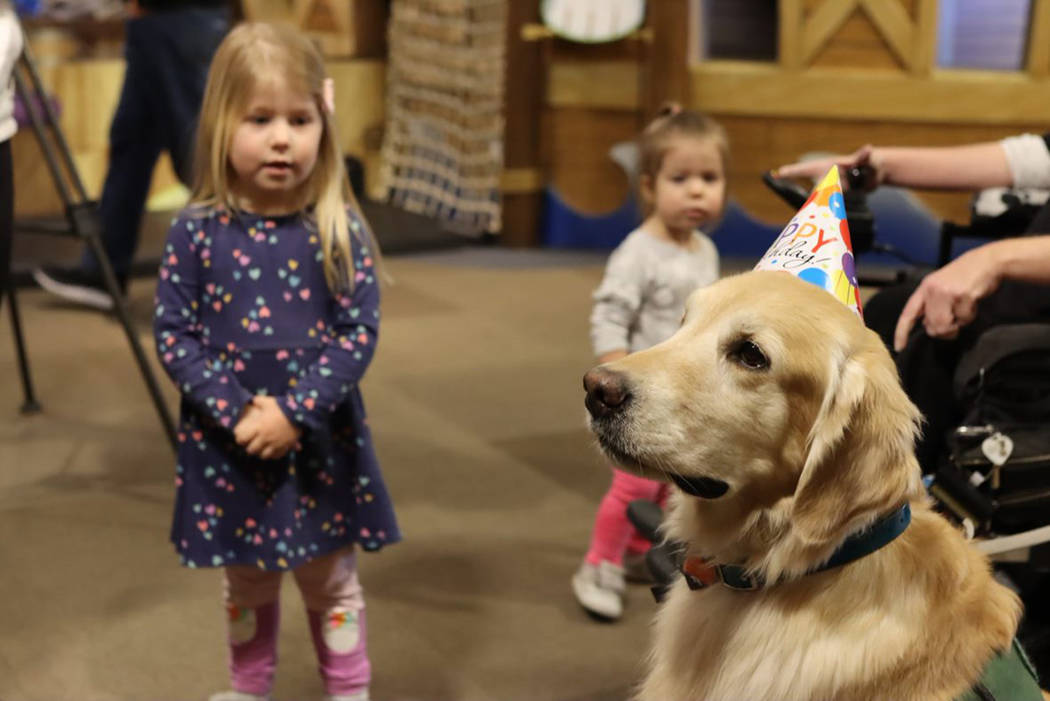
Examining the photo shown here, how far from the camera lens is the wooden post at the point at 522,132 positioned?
597 cm

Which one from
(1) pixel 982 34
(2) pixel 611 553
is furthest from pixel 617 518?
(1) pixel 982 34

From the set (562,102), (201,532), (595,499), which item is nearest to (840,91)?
(562,102)

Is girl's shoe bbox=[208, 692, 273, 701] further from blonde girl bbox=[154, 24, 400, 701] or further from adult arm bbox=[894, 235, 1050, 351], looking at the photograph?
adult arm bbox=[894, 235, 1050, 351]

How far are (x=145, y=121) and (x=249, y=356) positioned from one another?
304 centimetres

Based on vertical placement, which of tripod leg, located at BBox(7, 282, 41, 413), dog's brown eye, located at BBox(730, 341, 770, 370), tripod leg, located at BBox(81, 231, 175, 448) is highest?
dog's brown eye, located at BBox(730, 341, 770, 370)

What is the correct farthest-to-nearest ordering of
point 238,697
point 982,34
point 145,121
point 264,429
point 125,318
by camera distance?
point 982,34, point 145,121, point 125,318, point 238,697, point 264,429

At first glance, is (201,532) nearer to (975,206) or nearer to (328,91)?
(328,91)

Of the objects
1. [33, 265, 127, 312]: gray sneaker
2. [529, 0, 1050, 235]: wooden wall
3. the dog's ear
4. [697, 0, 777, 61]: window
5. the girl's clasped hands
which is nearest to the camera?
the dog's ear

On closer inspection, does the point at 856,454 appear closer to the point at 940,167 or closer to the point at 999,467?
the point at 999,467

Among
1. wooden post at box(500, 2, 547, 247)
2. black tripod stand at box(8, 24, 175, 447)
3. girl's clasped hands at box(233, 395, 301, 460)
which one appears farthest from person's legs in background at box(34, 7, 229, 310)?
girl's clasped hands at box(233, 395, 301, 460)

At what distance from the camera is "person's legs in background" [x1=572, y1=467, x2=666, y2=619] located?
2691 millimetres

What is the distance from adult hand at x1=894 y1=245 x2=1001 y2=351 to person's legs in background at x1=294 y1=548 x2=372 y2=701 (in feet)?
3.56

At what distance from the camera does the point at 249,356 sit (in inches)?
81.1

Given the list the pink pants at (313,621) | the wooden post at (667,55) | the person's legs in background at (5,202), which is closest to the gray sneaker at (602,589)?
the pink pants at (313,621)
